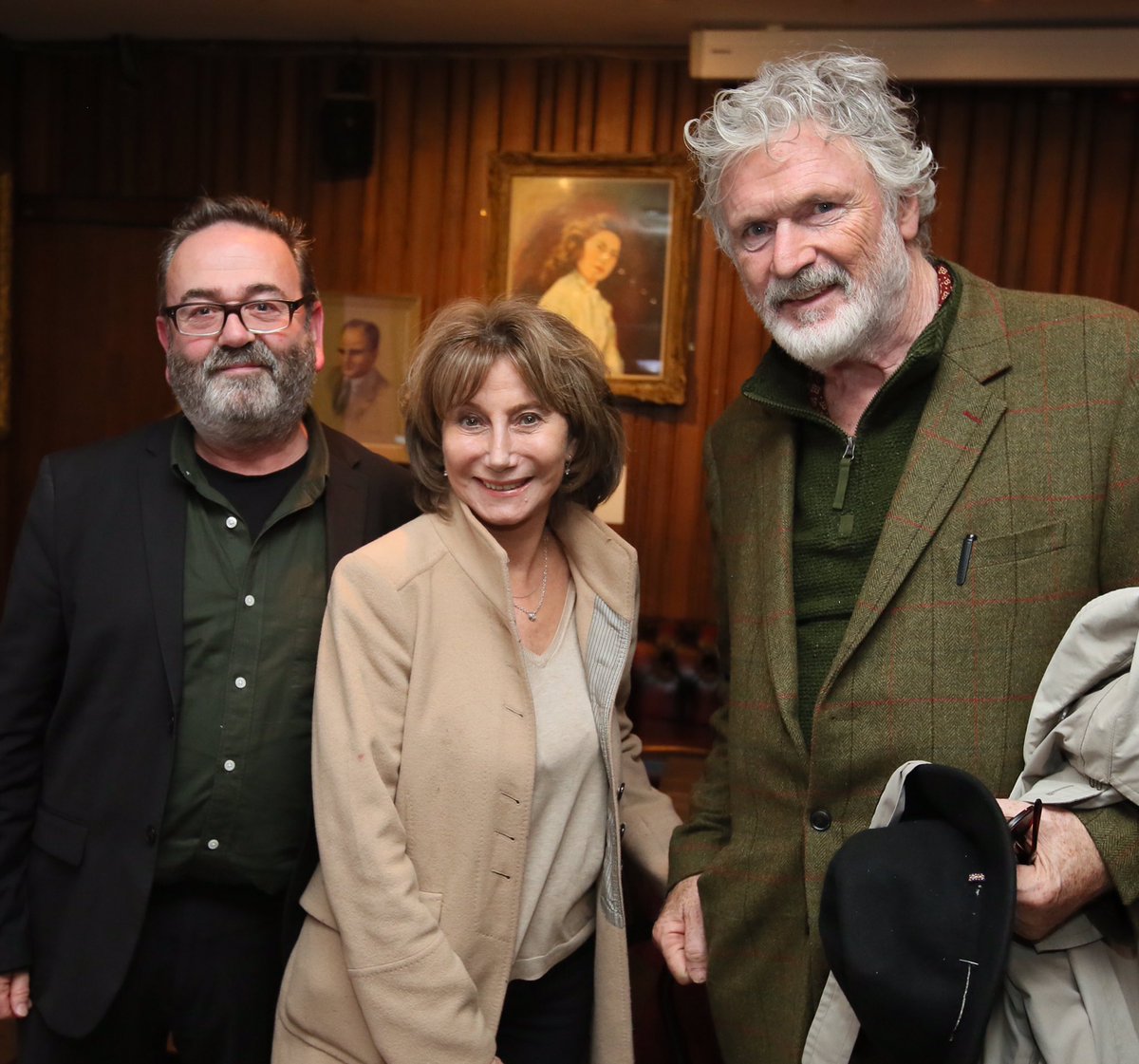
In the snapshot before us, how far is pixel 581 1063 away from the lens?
1.98m

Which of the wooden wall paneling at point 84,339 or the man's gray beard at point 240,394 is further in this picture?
the wooden wall paneling at point 84,339

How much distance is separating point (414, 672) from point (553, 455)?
0.43m

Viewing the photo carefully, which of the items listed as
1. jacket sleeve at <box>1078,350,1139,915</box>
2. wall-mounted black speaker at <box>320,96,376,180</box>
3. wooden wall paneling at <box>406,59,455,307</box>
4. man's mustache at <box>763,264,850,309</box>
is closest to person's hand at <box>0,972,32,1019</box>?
man's mustache at <box>763,264,850,309</box>

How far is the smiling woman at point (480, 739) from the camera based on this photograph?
5.47ft

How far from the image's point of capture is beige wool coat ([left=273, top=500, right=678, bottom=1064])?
166 centimetres

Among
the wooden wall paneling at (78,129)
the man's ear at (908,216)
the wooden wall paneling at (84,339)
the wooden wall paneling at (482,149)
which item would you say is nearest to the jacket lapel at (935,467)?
the man's ear at (908,216)

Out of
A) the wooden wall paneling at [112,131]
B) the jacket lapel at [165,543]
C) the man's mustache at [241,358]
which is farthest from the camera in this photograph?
the wooden wall paneling at [112,131]

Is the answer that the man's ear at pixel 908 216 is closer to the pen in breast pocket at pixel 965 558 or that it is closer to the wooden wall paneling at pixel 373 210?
the pen in breast pocket at pixel 965 558

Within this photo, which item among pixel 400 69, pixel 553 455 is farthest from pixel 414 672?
pixel 400 69

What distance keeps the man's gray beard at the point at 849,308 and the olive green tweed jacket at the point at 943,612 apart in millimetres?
116

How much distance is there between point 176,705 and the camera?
1.90 metres

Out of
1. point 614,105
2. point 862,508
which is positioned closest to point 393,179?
point 614,105

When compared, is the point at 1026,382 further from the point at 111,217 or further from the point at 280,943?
the point at 111,217

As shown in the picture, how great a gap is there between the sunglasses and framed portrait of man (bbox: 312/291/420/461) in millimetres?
4154
